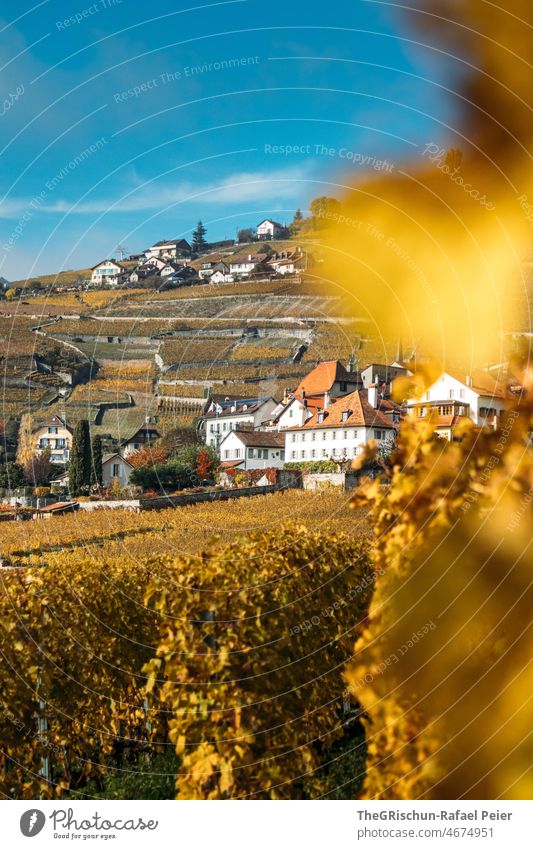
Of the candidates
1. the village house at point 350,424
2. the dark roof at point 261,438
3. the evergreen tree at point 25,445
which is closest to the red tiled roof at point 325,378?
the village house at point 350,424

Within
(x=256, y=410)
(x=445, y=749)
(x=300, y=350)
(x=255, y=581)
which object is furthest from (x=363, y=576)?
(x=300, y=350)

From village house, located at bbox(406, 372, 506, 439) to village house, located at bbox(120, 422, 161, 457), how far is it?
69.6ft

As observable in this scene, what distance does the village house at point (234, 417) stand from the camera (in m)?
23.8

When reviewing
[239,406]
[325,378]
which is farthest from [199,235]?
[239,406]

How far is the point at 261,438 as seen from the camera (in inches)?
929

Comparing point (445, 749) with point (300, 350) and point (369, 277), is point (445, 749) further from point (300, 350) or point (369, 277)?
point (300, 350)

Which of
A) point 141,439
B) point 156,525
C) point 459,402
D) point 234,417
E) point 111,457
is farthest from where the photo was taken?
point 111,457

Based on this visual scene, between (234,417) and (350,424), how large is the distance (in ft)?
44.9

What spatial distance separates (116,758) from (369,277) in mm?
10513

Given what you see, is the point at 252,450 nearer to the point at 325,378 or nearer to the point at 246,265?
the point at 246,265

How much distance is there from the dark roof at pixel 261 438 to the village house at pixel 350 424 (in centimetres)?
131

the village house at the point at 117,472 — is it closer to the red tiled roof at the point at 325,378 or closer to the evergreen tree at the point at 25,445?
the evergreen tree at the point at 25,445

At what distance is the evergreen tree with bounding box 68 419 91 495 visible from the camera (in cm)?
3080

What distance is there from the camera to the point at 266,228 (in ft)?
24.0
